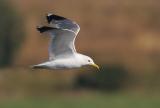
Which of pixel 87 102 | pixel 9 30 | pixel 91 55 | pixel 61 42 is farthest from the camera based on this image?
pixel 9 30

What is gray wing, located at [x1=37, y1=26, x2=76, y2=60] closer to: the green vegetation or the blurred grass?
the blurred grass

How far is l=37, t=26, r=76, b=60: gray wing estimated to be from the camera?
12.6 meters

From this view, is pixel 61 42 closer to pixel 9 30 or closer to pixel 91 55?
pixel 91 55

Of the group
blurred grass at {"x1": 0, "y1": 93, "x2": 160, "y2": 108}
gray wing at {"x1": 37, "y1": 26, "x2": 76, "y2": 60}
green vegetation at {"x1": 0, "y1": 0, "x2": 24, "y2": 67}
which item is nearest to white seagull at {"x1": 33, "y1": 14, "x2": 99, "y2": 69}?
gray wing at {"x1": 37, "y1": 26, "x2": 76, "y2": 60}

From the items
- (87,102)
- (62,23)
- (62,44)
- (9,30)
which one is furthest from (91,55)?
(62,23)

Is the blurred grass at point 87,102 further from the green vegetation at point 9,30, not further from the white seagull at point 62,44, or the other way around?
the white seagull at point 62,44

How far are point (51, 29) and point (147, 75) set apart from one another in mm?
15260

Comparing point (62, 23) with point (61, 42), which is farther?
point (61, 42)

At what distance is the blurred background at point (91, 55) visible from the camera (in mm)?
23980

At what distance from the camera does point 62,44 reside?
12.9m

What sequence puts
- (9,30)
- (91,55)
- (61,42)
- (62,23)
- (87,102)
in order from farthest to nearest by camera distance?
(9,30) → (91,55) → (87,102) → (61,42) → (62,23)

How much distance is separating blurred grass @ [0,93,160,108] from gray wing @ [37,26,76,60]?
848 centimetres

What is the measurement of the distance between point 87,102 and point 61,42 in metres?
10.0

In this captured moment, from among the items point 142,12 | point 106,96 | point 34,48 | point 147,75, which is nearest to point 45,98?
point 106,96
